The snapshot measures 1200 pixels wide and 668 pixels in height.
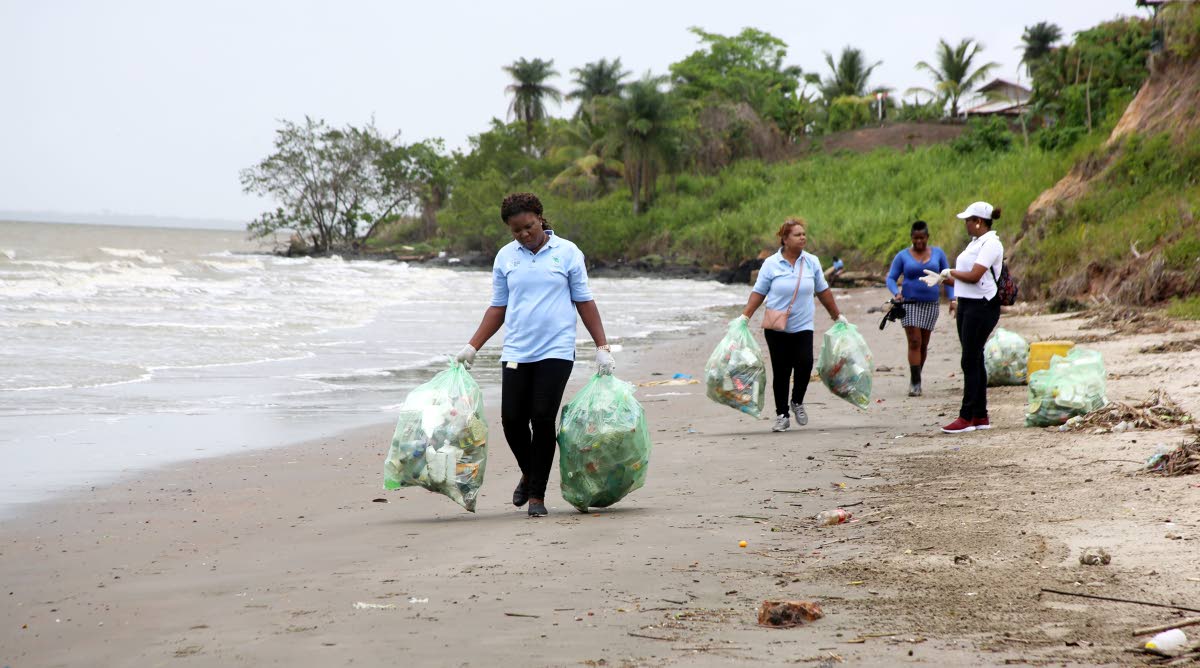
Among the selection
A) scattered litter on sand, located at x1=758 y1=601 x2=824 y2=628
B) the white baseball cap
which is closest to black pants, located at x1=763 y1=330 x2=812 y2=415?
the white baseball cap

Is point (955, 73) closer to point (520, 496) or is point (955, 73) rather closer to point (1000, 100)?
point (1000, 100)

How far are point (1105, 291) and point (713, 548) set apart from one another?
12572 millimetres

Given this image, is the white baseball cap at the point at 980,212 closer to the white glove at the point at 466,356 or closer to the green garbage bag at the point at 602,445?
the green garbage bag at the point at 602,445

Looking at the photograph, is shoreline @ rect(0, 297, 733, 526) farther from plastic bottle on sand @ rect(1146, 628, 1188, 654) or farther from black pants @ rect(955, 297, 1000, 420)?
plastic bottle on sand @ rect(1146, 628, 1188, 654)

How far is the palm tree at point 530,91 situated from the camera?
66750mm

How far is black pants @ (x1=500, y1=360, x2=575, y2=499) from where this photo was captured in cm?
535

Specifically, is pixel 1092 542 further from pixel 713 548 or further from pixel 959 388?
pixel 959 388

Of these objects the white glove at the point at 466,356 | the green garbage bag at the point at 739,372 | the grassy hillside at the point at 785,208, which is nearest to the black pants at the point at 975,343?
the green garbage bag at the point at 739,372

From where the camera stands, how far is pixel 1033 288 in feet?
58.2

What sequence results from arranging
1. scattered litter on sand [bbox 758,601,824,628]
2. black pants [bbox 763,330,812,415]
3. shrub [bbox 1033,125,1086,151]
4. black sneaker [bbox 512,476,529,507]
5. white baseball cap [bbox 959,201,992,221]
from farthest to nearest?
shrub [bbox 1033,125,1086,151]
black pants [bbox 763,330,812,415]
white baseball cap [bbox 959,201,992,221]
black sneaker [bbox 512,476,529,507]
scattered litter on sand [bbox 758,601,824,628]

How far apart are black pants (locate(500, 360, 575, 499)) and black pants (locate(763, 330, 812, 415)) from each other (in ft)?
9.46

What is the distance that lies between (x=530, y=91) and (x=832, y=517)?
213ft

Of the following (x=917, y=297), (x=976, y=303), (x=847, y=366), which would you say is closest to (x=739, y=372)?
(x=847, y=366)

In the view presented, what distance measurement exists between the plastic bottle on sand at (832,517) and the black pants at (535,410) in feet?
4.28
